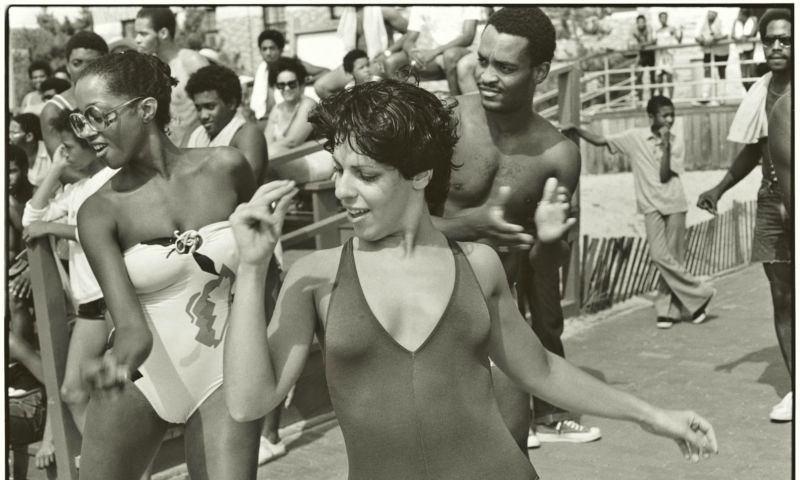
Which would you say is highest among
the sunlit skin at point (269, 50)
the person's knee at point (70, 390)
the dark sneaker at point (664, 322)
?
the sunlit skin at point (269, 50)

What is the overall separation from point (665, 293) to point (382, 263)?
6.71 metres

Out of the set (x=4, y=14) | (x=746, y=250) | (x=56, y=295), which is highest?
(x=4, y=14)

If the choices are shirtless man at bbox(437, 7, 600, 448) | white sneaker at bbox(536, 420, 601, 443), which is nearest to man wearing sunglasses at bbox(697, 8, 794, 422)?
white sneaker at bbox(536, 420, 601, 443)

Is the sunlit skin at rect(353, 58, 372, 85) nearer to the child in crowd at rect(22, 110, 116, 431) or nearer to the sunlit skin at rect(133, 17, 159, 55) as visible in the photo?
the sunlit skin at rect(133, 17, 159, 55)

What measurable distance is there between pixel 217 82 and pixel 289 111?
6.99ft

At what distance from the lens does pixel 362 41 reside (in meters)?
9.41

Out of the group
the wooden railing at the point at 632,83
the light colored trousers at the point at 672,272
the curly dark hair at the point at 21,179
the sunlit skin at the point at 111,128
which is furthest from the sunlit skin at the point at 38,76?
the wooden railing at the point at 632,83

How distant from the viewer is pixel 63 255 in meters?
5.60

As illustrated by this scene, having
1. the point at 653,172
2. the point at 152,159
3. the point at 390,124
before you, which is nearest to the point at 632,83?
the point at 653,172

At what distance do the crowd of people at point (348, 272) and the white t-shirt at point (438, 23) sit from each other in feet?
8.45

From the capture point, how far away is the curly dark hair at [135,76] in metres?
3.67

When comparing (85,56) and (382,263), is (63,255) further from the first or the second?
(382,263)

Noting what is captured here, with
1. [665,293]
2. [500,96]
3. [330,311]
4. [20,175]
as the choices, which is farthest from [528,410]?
[665,293]

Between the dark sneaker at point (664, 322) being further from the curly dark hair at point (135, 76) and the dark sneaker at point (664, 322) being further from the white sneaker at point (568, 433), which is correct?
the curly dark hair at point (135, 76)
